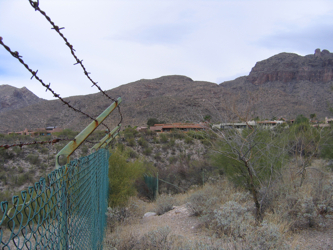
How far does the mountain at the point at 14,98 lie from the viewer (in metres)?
43.5

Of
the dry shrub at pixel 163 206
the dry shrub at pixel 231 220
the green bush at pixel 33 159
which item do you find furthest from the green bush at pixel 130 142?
the dry shrub at pixel 231 220

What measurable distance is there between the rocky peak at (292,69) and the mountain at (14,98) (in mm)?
50561

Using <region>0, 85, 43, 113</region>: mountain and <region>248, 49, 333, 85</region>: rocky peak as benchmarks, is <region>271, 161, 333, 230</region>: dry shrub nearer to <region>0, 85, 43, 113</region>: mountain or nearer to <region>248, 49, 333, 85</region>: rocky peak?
<region>0, 85, 43, 113</region>: mountain

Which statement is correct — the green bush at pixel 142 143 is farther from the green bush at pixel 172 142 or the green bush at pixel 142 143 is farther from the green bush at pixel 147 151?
the green bush at pixel 172 142

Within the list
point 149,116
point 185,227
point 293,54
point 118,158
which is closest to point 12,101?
point 149,116

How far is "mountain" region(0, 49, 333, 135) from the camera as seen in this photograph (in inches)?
1284

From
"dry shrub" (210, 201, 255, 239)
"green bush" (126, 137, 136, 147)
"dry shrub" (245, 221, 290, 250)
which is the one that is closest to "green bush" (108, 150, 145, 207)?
"dry shrub" (210, 201, 255, 239)

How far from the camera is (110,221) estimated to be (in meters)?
8.48

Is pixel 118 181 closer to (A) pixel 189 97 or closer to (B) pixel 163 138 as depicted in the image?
(B) pixel 163 138

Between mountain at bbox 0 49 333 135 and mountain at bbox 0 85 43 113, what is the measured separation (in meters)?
4.11

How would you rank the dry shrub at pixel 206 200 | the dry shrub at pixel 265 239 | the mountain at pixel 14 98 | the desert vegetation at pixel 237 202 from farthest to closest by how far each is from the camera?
the mountain at pixel 14 98
the dry shrub at pixel 206 200
the desert vegetation at pixel 237 202
the dry shrub at pixel 265 239

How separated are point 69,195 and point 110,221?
682cm

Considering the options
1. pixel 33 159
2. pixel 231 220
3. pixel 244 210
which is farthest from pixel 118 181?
pixel 33 159

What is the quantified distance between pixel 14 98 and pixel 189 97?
2886cm
